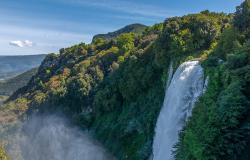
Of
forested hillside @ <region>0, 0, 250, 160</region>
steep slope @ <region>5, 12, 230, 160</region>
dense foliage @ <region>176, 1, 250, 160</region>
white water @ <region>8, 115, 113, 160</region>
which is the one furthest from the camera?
white water @ <region>8, 115, 113, 160</region>

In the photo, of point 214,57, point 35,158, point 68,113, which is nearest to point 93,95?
point 68,113

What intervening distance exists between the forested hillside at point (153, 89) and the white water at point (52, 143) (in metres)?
1.39

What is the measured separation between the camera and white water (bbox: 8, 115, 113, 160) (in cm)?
5119

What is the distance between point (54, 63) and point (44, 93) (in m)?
20.5

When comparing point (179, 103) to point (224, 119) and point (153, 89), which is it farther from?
point (153, 89)

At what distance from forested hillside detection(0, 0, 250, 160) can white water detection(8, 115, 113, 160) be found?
1.39 m

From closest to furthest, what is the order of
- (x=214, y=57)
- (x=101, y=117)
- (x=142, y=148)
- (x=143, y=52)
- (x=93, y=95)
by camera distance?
(x=214, y=57), (x=142, y=148), (x=143, y=52), (x=101, y=117), (x=93, y=95)

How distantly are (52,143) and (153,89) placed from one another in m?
18.9

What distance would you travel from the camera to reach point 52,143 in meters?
58.3

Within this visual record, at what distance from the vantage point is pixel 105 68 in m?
65.4

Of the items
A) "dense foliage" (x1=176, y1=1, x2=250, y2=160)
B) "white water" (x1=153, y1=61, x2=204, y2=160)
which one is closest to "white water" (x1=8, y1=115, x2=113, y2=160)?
"white water" (x1=153, y1=61, x2=204, y2=160)

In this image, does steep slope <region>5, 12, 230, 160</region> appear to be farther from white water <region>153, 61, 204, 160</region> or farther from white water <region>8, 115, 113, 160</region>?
white water <region>153, 61, 204, 160</region>

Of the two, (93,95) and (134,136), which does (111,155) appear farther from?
(93,95)

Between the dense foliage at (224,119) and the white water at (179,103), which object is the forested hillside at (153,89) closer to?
the dense foliage at (224,119)
